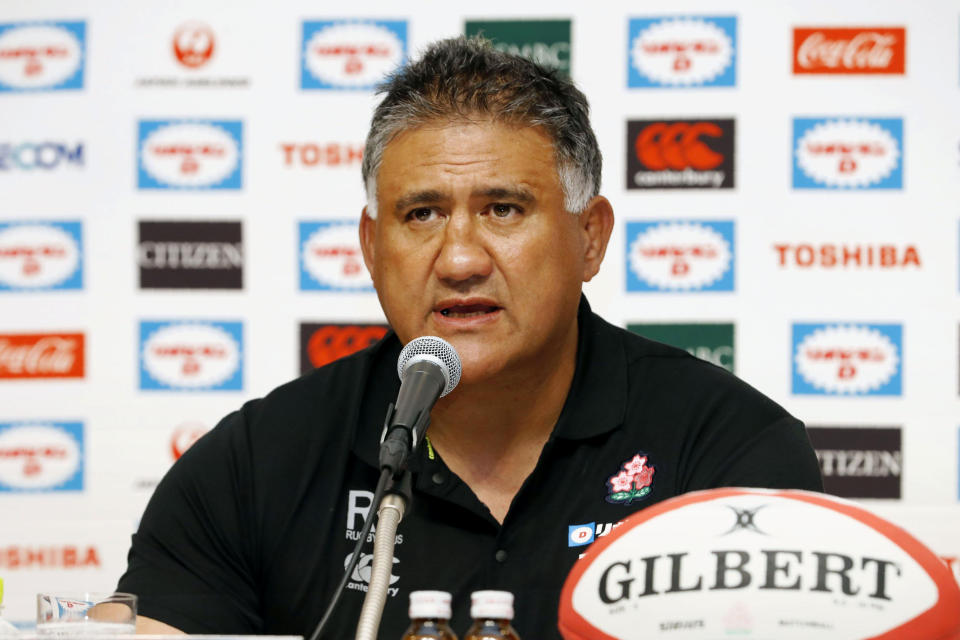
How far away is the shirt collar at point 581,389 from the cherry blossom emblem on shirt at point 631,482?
0.22ft

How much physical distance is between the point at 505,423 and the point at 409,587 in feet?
1.09

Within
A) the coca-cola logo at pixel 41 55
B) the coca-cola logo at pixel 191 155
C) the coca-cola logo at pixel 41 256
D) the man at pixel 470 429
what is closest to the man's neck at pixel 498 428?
the man at pixel 470 429

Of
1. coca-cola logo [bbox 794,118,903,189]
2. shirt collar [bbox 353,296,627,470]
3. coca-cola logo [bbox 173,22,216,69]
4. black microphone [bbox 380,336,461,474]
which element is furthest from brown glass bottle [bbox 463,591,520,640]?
coca-cola logo [bbox 173,22,216,69]

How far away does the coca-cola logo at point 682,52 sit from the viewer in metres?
3.00

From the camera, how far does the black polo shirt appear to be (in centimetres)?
157

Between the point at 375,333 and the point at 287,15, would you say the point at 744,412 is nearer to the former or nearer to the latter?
the point at 375,333

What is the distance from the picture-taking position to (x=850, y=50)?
297 cm

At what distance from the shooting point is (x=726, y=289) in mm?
2949

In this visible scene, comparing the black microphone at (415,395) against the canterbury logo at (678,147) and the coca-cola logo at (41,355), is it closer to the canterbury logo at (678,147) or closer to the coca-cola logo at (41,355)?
the canterbury logo at (678,147)

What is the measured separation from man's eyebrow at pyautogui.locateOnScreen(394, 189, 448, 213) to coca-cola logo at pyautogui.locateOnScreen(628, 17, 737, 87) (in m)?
1.48

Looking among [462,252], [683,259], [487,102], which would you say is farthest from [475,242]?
[683,259]

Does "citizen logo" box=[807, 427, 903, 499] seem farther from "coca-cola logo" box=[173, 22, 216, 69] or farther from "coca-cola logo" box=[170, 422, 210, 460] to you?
"coca-cola logo" box=[173, 22, 216, 69]

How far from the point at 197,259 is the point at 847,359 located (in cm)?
176

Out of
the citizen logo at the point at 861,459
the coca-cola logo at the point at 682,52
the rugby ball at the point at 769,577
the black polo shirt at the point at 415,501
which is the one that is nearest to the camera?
the rugby ball at the point at 769,577
